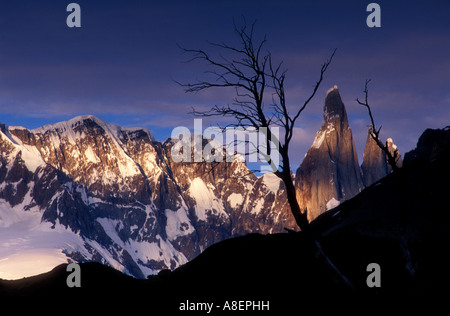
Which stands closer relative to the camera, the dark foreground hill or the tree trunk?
the tree trunk

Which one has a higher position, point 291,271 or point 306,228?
point 306,228

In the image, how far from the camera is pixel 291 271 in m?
19.5

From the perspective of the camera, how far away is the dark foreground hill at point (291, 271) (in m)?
17.7

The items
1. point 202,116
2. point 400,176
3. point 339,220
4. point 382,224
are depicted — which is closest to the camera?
point 400,176

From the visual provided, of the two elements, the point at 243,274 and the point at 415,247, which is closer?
the point at 243,274

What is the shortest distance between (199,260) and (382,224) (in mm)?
10498

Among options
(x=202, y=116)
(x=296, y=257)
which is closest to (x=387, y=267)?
(x=296, y=257)

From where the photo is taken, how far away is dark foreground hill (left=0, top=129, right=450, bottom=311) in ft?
58.1

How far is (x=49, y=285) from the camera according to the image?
21.6 meters

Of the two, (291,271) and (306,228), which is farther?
(291,271)

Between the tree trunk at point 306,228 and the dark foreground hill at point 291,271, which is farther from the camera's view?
the dark foreground hill at point 291,271
